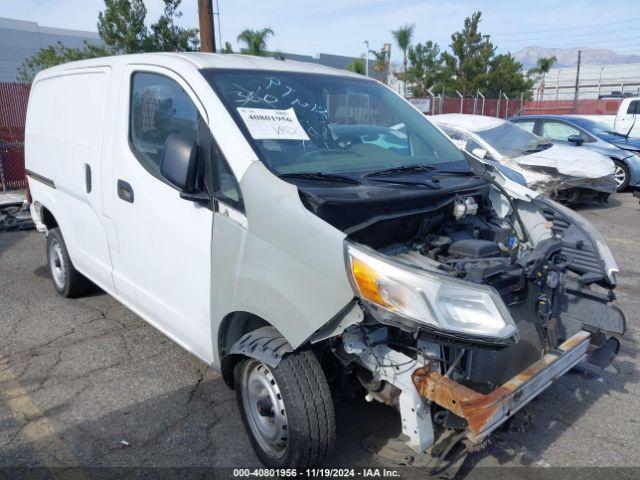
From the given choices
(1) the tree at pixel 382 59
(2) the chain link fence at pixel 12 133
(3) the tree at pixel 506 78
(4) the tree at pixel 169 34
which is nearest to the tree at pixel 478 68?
(3) the tree at pixel 506 78

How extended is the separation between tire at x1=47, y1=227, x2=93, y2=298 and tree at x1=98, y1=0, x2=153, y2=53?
1315 cm

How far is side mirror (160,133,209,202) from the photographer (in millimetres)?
2664

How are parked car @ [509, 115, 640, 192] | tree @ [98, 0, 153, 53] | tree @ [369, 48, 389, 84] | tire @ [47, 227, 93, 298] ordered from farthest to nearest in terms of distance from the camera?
tree @ [369, 48, 389, 84], tree @ [98, 0, 153, 53], parked car @ [509, 115, 640, 192], tire @ [47, 227, 93, 298]

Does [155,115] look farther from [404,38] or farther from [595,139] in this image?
[404,38]

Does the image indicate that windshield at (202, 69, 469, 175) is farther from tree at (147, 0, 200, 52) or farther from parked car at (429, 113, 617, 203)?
tree at (147, 0, 200, 52)

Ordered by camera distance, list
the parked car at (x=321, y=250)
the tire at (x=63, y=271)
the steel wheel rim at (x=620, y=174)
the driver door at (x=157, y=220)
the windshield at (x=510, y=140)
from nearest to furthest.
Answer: the parked car at (x=321, y=250) < the driver door at (x=157, y=220) < the tire at (x=63, y=271) < the windshield at (x=510, y=140) < the steel wheel rim at (x=620, y=174)

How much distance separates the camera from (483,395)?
2199 mm

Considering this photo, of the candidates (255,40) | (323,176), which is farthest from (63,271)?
→ (255,40)

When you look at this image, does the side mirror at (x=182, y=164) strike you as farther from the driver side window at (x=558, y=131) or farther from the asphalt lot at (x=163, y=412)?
the driver side window at (x=558, y=131)

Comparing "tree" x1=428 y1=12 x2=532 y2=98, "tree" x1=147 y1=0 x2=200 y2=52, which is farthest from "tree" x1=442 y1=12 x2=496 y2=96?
"tree" x1=147 y1=0 x2=200 y2=52

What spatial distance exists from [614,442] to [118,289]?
129 inches

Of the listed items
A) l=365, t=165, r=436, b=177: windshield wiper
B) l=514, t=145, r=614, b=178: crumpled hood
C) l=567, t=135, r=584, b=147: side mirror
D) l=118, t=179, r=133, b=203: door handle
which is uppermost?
l=365, t=165, r=436, b=177: windshield wiper

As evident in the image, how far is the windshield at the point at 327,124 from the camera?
2814 millimetres

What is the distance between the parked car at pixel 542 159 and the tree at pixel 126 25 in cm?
1106
